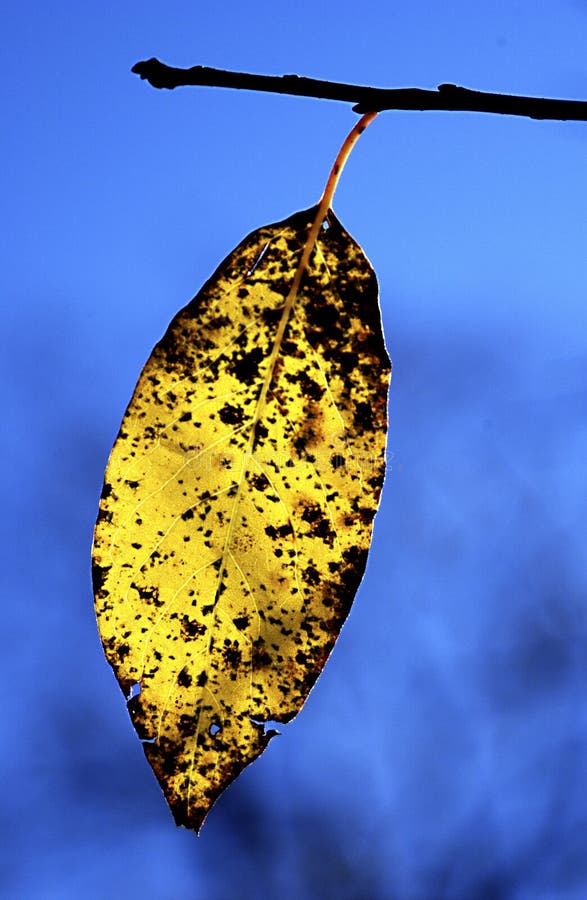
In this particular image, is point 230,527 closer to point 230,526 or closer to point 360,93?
point 230,526

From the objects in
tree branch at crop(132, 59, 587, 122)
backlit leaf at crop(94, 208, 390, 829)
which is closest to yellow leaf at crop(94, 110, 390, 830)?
backlit leaf at crop(94, 208, 390, 829)

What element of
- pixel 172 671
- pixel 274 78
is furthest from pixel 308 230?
pixel 172 671

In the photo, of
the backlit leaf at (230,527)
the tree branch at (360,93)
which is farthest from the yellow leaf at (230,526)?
the tree branch at (360,93)

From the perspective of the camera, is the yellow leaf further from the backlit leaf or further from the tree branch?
the tree branch

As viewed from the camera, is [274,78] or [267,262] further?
[267,262]

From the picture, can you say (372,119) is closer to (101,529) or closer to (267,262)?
(267,262)

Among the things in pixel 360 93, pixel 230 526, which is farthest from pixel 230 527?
pixel 360 93
